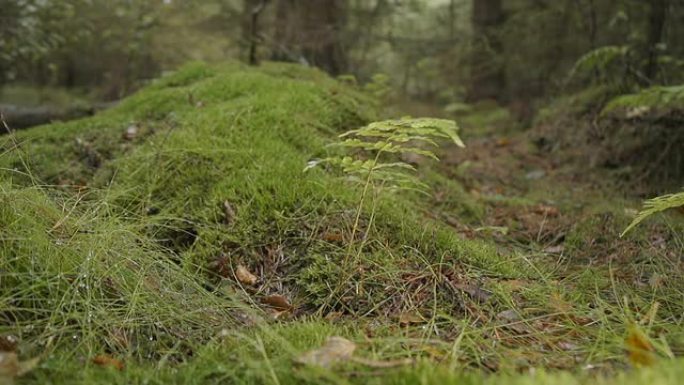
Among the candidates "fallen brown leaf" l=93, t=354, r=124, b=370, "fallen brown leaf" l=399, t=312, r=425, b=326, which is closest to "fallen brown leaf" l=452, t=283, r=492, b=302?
"fallen brown leaf" l=399, t=312, r=425, b=326

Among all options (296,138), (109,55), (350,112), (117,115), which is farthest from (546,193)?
(109,55)

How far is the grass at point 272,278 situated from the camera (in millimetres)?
1715

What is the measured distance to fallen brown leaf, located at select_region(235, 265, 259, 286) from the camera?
254 cm

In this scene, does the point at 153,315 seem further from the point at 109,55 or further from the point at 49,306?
the point at 109,55

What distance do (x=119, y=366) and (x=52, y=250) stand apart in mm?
605

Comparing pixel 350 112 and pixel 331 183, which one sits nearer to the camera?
pixel 331 183

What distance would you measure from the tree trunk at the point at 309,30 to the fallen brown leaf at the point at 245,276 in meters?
5.13

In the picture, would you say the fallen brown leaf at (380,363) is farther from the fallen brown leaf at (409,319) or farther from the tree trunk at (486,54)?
the tree trunk at (486,54)

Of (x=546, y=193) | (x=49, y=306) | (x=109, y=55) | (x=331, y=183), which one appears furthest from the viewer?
(x=109, y=55)

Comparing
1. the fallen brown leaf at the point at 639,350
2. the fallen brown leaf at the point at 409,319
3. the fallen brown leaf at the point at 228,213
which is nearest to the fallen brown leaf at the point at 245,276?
the fallen brown leaf at the point at 228,213

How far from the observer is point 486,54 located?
392 inches

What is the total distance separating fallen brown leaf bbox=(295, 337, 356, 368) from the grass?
0.04m

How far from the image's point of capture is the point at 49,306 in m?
1.87

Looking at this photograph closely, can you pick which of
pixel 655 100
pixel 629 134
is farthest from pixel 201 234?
pixel 629 134
